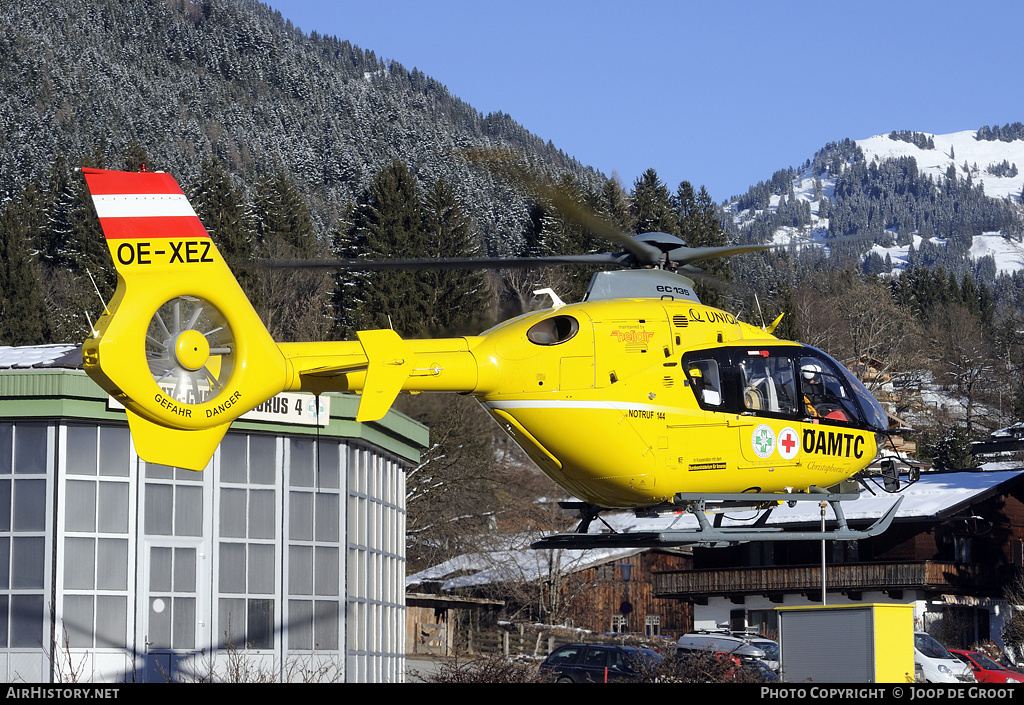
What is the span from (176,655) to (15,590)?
3322 millimetres

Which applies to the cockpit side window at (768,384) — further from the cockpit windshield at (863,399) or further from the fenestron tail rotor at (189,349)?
the fenestron tail rotor at (189,349)

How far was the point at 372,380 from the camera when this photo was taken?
48.3ft

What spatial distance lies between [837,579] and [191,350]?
41.4m

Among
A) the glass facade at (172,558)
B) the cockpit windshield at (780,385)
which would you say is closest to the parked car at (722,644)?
the glass facade at (172,558)

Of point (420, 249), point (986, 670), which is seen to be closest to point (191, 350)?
point (986, 670)

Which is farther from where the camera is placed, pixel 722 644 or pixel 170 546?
pixel 722 644

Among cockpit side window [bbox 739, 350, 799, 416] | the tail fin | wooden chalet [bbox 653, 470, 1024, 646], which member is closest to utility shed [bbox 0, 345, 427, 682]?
the tail fin

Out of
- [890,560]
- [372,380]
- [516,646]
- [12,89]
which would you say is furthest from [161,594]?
[12,89]

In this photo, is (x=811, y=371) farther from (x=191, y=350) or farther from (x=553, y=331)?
(x=191, y=350)

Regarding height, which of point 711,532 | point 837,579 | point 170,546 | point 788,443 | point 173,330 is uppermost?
point 173,330

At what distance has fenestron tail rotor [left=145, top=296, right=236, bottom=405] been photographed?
1391cm

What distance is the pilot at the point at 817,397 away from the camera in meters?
16.9

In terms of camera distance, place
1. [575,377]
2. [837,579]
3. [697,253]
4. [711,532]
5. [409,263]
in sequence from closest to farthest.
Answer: [409,263], [711,532], [575,377], [697,253], [837,579]

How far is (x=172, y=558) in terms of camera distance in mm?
24719
